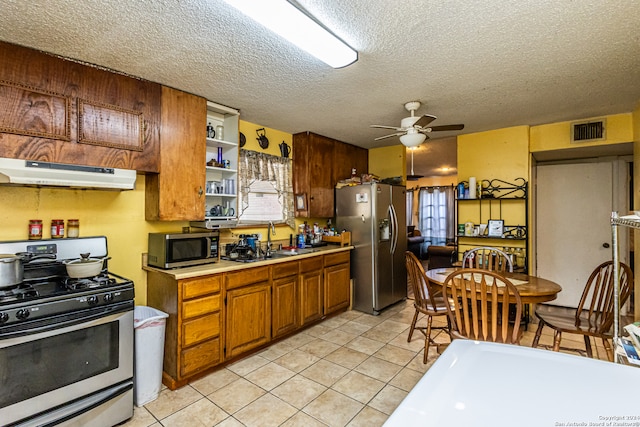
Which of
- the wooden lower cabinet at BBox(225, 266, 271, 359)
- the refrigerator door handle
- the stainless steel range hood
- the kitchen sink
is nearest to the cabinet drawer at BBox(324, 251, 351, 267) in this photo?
the kitchen sink

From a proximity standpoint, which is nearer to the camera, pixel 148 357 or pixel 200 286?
pixel 148 357

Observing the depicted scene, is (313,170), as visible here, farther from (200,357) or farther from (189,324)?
(200,357)

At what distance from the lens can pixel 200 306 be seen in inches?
98.3

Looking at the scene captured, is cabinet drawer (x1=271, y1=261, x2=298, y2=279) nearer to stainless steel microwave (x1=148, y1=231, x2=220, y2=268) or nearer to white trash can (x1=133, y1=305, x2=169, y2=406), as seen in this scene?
stainless steel microwave (x1=148, y1=231, x2=220, y2=268)

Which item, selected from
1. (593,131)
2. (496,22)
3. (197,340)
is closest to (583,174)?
(593,131)

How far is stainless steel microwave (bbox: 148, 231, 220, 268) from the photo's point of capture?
8.37ft

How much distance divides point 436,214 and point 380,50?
291 inches

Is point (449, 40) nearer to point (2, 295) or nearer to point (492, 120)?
point (492, 120)

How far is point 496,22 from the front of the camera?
5.72 feet

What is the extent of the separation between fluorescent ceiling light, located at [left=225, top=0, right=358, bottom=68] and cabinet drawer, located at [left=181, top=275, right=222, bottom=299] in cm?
183

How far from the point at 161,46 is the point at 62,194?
134 centimetres

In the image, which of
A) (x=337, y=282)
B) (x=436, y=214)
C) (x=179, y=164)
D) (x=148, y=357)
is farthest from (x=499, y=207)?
(x=436, y=214)

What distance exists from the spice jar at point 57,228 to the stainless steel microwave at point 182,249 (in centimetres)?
61

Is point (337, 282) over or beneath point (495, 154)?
beneath
